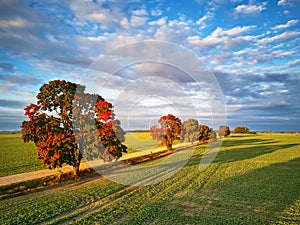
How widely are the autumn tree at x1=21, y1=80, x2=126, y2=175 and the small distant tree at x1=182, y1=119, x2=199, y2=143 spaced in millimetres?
33724

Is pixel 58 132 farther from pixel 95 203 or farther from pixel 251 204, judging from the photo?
pixel 251 204

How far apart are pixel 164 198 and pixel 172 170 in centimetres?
876

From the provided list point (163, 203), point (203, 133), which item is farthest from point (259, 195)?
point (203, 133)

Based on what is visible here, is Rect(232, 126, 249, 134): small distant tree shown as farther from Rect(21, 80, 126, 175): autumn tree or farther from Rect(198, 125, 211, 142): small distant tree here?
Rect(21, 80, 126, 175): autumn tree

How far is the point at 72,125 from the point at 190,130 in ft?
128

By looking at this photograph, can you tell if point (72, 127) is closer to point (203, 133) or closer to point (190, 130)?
point (190, 130)

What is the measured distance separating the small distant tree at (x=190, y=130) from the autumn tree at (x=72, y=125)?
33724 mm

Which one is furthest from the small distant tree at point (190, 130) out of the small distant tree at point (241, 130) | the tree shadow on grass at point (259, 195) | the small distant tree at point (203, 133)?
the small distant tree at point (241, 130)

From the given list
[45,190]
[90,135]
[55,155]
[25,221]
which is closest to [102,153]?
[90,135]

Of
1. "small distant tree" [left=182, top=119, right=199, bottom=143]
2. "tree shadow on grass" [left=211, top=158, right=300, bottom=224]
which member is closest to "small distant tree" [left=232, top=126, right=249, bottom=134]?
"small distant tree" [left=182, top=119, right=199, bottom=143]

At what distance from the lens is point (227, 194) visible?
14023 millimetres

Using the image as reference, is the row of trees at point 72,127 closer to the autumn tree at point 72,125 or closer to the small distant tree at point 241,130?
the autumn tree at point 72,125

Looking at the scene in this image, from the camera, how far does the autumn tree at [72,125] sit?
55.3 ft

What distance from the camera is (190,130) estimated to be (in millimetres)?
53594
